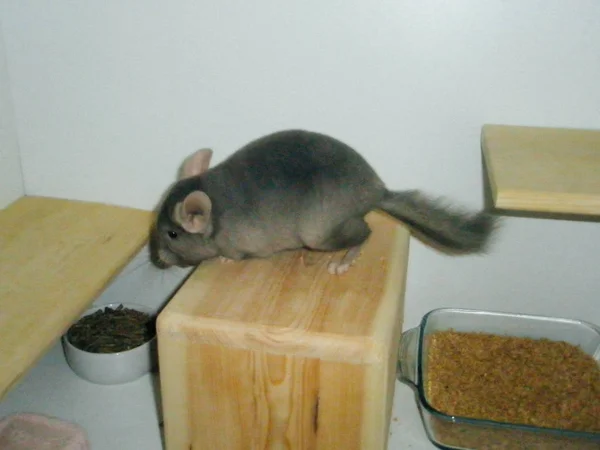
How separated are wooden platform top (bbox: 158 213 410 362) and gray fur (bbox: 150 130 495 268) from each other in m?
0.04

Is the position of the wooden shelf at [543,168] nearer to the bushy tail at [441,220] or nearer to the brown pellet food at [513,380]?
the bushy tail at [441,220]

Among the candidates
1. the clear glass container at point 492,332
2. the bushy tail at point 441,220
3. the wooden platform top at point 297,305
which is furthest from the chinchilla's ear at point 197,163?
the clear glass container at point 492,332

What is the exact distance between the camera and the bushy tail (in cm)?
121

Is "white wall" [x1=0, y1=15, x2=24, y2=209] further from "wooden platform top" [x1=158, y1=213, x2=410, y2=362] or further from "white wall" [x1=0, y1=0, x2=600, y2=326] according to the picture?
"wooden platform top" [x1=158, y1=213, x2=410, y2=362]

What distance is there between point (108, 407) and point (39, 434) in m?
0.14

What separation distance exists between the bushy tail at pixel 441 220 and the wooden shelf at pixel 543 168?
0.40 feet

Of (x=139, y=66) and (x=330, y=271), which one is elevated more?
(x=139, y=66)

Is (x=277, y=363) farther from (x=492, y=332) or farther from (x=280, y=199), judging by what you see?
(x=492, y=332)

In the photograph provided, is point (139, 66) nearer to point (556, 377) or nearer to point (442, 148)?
point (442, 148)

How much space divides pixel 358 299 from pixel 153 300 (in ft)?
2.09

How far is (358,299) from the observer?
1.08 m

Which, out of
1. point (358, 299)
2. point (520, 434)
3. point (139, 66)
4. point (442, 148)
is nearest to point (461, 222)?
point (442, 148)

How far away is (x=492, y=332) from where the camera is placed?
142cm

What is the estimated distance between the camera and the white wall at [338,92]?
1199 millimetres
